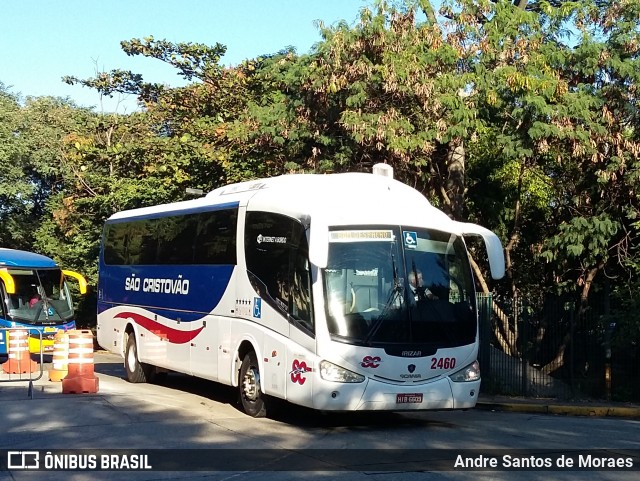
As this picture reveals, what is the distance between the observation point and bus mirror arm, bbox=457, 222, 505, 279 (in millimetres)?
12258

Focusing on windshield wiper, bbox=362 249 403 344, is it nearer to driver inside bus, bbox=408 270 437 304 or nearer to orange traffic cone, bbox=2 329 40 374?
driver inside bus, bbox=408 270 437 304

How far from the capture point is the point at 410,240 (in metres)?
12.1

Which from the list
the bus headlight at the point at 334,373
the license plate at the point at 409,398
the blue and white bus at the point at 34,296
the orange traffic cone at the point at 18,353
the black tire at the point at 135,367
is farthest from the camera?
the blue and white bus at the point at 34,296

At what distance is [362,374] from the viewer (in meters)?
11.4

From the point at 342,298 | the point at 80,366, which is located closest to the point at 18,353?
the point at 80,366

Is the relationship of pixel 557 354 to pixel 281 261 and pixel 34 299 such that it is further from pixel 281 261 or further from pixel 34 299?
pixel 34 299

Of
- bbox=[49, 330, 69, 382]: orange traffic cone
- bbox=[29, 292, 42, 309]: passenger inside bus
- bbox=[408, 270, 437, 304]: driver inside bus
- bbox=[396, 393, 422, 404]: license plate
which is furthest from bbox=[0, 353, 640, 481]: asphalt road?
bbox=[29, 292, 42, 309]: passenger inside bus

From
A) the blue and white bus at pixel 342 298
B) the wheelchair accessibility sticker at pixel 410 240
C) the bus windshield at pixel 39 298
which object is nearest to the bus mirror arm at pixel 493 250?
the blue and white bus at pixel 342 298

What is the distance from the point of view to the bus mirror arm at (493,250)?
12.3 m

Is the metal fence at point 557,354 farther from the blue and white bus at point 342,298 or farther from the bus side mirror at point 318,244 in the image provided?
the bus side mirror at point 318,244

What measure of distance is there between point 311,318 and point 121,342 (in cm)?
863

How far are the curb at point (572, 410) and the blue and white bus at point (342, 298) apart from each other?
4701 mm

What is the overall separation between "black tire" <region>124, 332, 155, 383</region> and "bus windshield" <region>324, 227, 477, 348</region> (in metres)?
8.04

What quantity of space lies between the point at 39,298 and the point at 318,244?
16.5 metres
